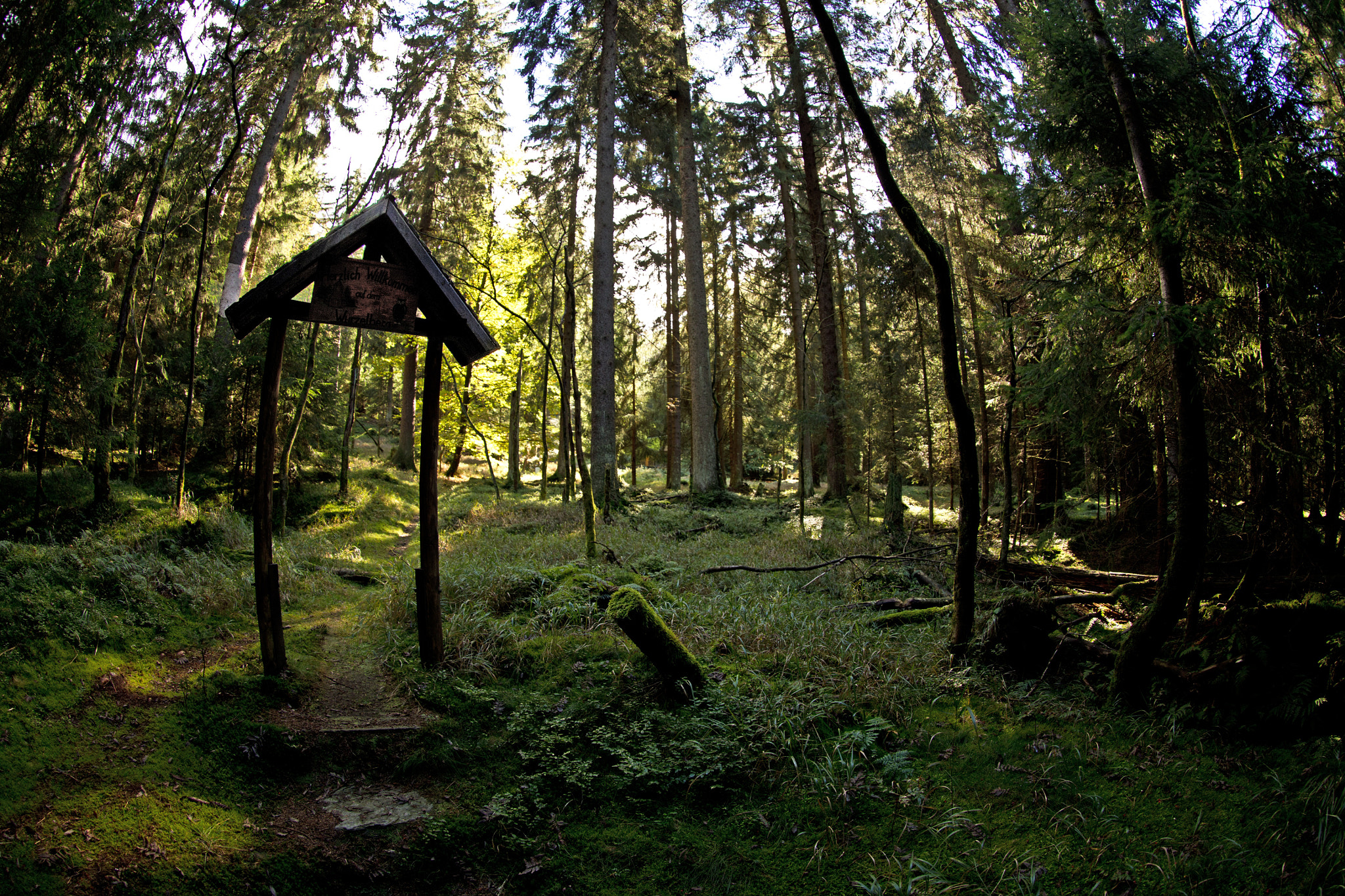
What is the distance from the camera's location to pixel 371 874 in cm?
313

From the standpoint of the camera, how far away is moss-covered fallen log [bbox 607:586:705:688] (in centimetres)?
470

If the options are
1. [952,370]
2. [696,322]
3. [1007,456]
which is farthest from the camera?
[696,322]

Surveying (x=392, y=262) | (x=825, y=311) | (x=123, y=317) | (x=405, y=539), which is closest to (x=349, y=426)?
(x=405, y=539)

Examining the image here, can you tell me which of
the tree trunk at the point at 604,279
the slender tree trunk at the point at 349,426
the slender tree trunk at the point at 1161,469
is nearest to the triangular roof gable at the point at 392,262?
the slender tree trunk at the point at 1161,469

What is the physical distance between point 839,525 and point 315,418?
12.7m

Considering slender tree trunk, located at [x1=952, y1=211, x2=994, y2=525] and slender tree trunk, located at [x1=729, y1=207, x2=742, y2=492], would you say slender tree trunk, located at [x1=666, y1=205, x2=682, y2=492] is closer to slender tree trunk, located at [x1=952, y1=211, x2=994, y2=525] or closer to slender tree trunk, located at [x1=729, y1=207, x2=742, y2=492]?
slender tree trunk, located at [x1=729, y1=207, x2=742, y2=492]

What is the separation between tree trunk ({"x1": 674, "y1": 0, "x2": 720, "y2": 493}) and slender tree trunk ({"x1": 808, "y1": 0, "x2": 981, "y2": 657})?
12.0m

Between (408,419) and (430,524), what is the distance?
19.1 meters

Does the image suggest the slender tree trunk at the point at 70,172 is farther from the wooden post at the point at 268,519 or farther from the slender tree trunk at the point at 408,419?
the wooden post at the point at 268,519

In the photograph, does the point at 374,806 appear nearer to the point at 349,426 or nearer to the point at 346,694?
the point at 346,694

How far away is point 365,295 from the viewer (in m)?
5.09

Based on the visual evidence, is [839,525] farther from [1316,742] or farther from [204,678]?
[204,678]

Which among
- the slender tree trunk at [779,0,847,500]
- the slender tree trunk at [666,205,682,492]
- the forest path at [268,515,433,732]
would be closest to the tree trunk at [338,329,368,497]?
the forest path at [268,515,433,732]

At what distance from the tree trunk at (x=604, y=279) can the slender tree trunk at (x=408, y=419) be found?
10.4 metres
